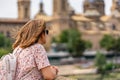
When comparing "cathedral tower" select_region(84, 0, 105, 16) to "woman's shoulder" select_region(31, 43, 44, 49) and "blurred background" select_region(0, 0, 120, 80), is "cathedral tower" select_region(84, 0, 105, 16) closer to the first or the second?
"blurred background" select_region(0, 0, 120, 80)

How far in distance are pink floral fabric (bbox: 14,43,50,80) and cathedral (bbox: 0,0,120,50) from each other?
6490 centimetres

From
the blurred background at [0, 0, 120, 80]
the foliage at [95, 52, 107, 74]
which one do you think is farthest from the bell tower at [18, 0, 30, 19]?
the foliage at [95, 52, 107, 74]

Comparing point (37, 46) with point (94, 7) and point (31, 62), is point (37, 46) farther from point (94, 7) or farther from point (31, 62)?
point (94, 7)

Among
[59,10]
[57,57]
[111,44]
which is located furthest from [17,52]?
[59,10]

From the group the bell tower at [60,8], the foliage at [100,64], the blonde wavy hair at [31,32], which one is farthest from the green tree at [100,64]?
the bell tower at [60,8]

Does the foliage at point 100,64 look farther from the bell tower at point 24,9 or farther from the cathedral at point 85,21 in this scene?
the bell tower at point 24,9

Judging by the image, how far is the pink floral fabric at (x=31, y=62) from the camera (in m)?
3.33

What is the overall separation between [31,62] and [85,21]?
70.1 metres

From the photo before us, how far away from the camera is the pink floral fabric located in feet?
10.9

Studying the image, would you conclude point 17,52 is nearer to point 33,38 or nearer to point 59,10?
point 33,38

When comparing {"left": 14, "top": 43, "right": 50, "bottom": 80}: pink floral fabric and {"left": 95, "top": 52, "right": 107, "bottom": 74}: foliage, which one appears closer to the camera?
{"left": 14, "top": 43, "right": 50, "bottom": 80}: pink floral fabric

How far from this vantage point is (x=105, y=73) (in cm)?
3519

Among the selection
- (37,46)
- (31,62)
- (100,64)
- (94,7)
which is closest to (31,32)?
(37,46)

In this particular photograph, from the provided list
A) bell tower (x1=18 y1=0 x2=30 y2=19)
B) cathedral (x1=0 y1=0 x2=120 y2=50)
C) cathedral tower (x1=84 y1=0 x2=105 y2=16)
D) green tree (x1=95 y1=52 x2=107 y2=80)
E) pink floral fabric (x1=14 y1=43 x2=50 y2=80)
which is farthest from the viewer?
bell tower (x1=18 y1=0 x2=30 y2=19)
